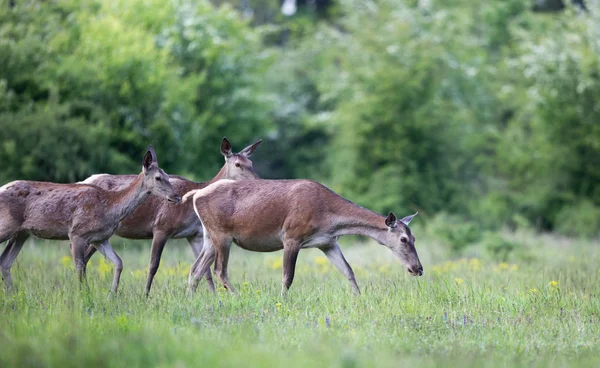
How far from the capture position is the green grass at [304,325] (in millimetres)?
6301

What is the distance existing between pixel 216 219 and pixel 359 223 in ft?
5.96

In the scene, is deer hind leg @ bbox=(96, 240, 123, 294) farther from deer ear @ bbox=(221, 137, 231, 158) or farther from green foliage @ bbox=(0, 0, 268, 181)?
green foliage @ bbox=(0, 0, 268, 181)

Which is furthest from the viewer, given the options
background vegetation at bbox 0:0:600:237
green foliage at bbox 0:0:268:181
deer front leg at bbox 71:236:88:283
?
background vegetation at bbox 0:0:600:237

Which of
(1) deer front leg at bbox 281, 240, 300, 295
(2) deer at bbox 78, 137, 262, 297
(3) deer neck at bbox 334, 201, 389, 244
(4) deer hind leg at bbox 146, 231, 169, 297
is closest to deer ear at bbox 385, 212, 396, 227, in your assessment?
(3) deer neck at bbox 334, 201, 389, 244

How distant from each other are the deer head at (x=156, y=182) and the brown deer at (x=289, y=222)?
48 cm

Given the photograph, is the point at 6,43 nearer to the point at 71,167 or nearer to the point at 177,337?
the point at 71,167

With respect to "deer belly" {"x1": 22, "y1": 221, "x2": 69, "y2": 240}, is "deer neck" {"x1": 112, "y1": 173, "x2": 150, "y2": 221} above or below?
above

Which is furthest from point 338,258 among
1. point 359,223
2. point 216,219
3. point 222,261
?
point 216,219

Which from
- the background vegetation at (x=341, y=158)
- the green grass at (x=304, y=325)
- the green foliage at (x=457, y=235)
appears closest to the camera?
the green grass at (x=304, y=325)

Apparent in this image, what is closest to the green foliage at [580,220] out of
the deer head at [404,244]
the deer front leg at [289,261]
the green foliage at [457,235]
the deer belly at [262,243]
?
the green foliage at [457,235]

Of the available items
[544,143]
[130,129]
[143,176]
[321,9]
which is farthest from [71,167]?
[321,9]

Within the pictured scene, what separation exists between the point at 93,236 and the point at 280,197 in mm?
2361

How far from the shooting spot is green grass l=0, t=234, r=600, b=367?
630cm

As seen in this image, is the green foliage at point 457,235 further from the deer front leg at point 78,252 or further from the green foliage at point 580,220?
the deer front leg at point 78,252
